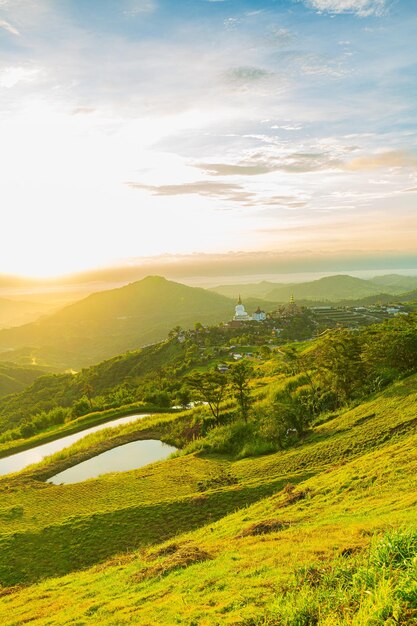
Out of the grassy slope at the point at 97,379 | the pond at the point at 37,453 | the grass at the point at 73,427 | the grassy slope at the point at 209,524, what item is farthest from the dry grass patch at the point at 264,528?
the grassy slope at the point at 97,379

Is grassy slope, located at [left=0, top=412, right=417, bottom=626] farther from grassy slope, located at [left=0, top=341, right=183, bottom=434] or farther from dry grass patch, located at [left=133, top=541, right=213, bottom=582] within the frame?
grassy slope, located at [left=0, top=341, right=183, bottom=434]

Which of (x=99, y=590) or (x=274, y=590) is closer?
(x=274, y=590)

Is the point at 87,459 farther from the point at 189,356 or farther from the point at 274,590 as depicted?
the point at 189,356

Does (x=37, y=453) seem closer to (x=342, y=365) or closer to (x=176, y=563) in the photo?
(x=342, y=365)

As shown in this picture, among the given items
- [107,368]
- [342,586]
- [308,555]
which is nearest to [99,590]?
[308,555]

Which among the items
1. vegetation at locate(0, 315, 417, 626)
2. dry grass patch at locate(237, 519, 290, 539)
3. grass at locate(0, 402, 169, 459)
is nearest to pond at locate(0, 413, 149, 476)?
grass at locate(0, 402, 169, 459)

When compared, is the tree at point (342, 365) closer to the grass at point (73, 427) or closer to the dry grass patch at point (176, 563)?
the dry grass patch at point (176, 563)
